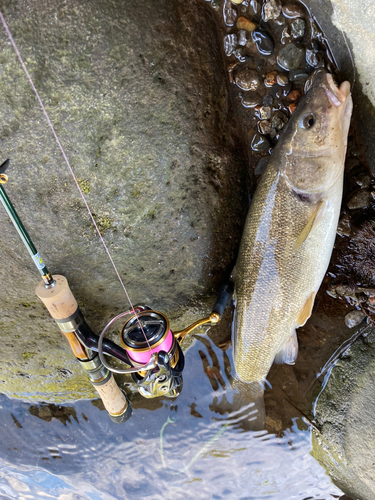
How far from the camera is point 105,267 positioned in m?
2.58

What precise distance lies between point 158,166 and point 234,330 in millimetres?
1456

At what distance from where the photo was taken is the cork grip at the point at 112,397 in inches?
Answer: 107

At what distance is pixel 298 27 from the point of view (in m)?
2.42

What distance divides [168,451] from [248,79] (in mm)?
3586

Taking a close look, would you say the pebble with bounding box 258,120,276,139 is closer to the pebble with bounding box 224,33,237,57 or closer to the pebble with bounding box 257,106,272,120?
the pebble with bounding box 257,106,272,120

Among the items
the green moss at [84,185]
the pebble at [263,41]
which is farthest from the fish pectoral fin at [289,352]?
the pebble at [263,41]

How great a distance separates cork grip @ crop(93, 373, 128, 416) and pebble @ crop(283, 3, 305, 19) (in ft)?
9.55

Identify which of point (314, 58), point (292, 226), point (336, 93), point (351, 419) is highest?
point (314, 58)

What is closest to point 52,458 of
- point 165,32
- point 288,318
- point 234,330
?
point 234,330

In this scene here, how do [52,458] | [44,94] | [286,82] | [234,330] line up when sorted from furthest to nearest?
[52,458]
[234,330]
[286,82]
[44,94]

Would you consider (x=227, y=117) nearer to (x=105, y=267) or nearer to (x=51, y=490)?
(x=105, y=267)

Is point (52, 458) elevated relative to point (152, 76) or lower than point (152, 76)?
lower

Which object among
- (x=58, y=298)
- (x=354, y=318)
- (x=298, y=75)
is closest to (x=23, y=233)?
(x=58, y=298)

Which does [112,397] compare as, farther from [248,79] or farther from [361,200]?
[248,79]
